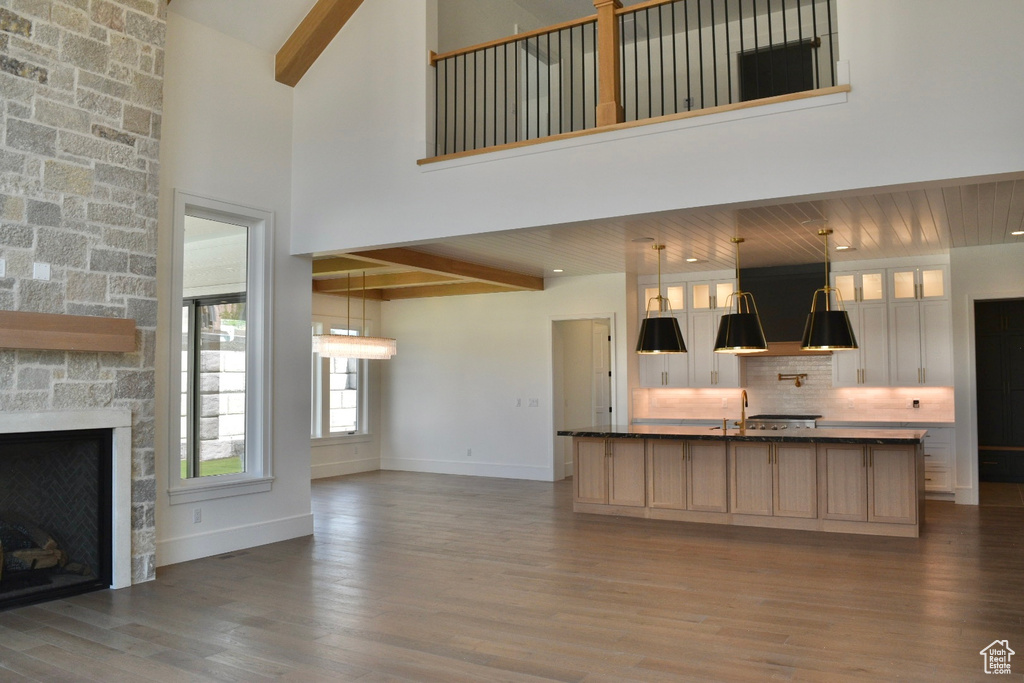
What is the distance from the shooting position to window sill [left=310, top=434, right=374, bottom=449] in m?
10.6

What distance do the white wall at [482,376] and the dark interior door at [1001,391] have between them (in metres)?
4.72

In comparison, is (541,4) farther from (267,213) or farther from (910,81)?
(910,81)

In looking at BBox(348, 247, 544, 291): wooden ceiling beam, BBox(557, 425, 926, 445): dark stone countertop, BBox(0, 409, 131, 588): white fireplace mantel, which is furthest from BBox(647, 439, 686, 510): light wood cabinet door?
BBox(0, 409, 131, 588): white fireplace mantel

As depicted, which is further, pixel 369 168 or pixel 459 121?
pixel 459 121

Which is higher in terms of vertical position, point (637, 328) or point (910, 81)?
point (910, 81)

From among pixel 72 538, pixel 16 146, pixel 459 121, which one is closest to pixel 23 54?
pixel 16 146

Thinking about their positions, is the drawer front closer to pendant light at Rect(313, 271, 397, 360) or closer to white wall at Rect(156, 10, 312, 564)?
pendant light at Rect(313, 271, 397, 360)

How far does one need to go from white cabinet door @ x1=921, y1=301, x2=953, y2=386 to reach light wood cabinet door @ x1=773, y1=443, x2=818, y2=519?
2667 millimetres

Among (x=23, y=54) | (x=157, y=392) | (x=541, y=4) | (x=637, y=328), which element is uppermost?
(x=541, y=4)

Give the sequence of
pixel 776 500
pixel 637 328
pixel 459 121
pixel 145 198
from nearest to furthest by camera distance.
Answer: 1. pixel 145 198
2. pixel 776 500
3. pixel 459 121
4. pixel 637 328

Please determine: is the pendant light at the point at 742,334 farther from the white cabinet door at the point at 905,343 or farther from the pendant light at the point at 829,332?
the white cabinet door at the point at 905,343

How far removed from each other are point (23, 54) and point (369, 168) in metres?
2.50

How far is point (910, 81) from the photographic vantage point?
450cm

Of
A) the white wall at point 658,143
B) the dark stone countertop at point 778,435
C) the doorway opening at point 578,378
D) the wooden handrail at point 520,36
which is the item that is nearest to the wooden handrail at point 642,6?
the wooden handrail at point 520,36
